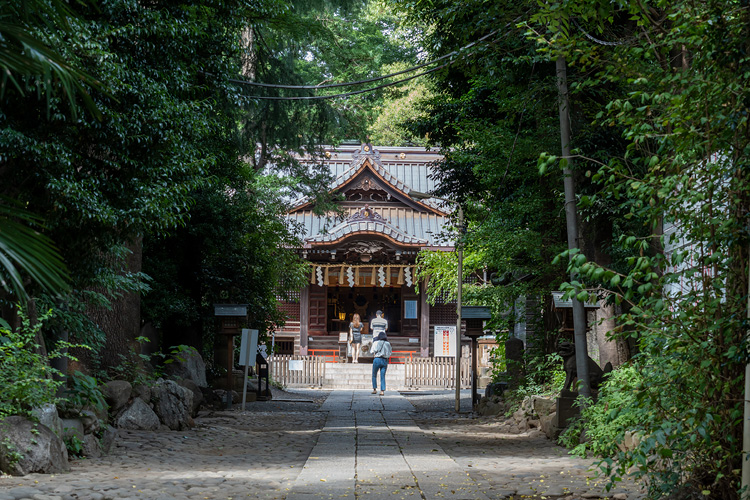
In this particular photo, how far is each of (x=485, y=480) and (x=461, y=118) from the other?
868 centimetres

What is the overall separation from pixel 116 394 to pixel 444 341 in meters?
17.6

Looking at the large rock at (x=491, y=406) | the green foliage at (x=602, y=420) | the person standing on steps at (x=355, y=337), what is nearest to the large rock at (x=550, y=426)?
the green foliage at (x=602, y=420)

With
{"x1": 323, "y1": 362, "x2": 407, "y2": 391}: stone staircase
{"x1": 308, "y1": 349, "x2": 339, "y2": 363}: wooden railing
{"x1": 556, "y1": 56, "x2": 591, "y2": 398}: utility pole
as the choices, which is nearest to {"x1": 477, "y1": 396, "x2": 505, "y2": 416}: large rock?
{"x1": 556, "y1": 56, "x2": 591, "y2": 398}: utility pole

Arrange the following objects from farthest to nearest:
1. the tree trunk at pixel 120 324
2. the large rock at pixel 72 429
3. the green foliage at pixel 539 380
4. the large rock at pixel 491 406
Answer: the large rock at pixel 491 406 < the green foliage at pixel 539 380 < the tree trunk at pixel 120 324 < the large rock at pixel 72 429

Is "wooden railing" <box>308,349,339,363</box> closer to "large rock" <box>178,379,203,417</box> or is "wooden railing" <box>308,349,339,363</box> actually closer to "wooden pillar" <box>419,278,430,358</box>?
"wooden pillar" <box>419,278,430,358</box>

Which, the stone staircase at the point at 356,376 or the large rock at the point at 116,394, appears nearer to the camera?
the large rock at the point at 116,394

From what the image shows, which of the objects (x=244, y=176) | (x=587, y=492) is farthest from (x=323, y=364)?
(x=587, y=492)

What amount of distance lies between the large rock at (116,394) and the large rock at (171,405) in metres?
0.75

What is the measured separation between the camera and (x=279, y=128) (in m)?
15.6

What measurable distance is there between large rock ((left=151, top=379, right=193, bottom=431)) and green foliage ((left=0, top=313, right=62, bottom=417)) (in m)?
3.33

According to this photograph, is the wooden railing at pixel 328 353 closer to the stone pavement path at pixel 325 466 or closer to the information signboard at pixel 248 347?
the information signboard at pixel 248 347

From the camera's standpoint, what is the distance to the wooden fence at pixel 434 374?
2334 centimetres

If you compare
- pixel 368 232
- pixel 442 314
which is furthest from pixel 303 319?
pixel 442 314

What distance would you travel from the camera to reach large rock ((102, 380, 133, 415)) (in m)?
9.06
